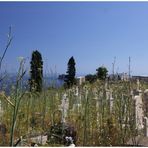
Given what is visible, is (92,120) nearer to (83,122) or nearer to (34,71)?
(83,122)

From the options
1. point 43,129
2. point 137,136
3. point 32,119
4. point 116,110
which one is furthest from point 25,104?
point 137,136

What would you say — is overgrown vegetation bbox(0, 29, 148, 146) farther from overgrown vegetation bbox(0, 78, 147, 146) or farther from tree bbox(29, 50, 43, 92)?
tree bbox(29, 50, 43, 92)

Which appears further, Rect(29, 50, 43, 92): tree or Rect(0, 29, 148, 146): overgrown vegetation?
Rect(29, 50, 43, 92): tree

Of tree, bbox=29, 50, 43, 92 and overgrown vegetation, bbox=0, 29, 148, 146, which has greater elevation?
tree, bbox=29, 50, 43, 92

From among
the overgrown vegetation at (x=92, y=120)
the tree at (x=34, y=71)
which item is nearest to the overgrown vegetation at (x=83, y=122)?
the overgrown vegetation at (x=92, y=120)

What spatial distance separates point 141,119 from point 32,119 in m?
1.33

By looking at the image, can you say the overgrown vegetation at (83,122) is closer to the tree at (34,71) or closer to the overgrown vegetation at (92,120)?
the overgrown vegetation at (92,120)

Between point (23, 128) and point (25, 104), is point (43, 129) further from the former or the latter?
point (25, 104)

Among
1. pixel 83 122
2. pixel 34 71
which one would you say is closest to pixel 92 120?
pixel 83 122

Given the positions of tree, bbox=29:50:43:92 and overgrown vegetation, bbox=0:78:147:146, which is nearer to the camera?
overgrown vegetation, bbox=0:78:147:146

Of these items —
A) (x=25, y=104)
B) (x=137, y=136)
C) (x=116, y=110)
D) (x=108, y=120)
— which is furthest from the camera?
(x=25, y=104)

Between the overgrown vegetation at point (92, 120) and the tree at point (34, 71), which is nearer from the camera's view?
the overgrown vegetation at point (92, 120)

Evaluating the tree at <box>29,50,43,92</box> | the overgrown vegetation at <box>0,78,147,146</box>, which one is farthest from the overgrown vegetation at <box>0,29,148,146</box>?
the tree at <box>29,50,43,92</box>

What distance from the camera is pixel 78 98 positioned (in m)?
5.42
